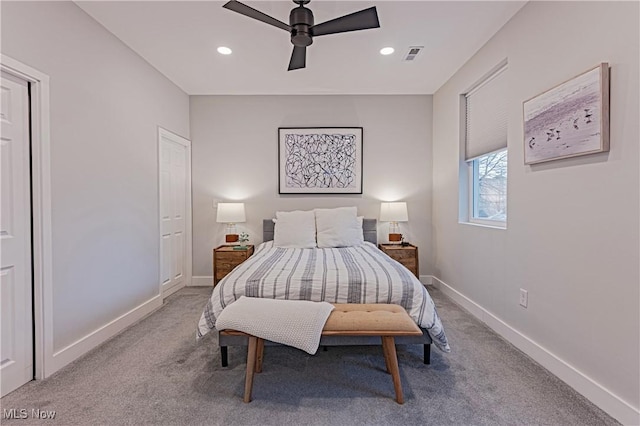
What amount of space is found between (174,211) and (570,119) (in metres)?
4.11

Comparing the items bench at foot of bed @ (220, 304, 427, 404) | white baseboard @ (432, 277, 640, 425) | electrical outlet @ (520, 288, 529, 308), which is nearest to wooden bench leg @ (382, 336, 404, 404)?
bench at foot of bed @ (220, 304, 427, 404)

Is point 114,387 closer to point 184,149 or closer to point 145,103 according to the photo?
point 145,103

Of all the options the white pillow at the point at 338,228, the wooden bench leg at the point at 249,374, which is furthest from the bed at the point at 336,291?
the white pillow at the point at 338,228

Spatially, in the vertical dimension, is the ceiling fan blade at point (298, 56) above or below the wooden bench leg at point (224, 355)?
above

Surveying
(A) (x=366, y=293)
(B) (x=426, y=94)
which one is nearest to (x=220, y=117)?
(B) (x=426, y=94)

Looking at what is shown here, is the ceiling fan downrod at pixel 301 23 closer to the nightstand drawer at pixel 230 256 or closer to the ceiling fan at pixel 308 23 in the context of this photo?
the ceiling fan at pixel 308 23

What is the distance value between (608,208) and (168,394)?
2.76m

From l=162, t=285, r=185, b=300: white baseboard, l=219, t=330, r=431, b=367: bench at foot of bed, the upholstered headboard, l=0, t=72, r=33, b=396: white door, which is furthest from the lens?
the upholstered headboard

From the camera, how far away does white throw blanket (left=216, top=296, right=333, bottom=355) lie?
1888 mm

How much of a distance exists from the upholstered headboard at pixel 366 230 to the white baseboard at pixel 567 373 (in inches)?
60.8

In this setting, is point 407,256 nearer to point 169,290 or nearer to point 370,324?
point 370,324

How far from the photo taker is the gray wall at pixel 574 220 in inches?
66.4

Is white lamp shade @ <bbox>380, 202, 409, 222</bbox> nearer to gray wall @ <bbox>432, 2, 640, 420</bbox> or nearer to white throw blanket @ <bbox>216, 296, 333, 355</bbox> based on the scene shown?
gray wall @ <bbox>432, 2, 640, 420</bbox>

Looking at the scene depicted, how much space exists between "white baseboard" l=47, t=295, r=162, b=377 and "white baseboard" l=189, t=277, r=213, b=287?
977 millimetres
